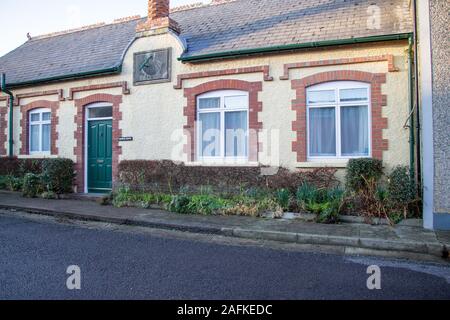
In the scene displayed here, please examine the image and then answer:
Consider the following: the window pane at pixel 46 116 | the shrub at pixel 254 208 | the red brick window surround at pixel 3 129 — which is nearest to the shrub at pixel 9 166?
the red brick window surround at pixel 3 129

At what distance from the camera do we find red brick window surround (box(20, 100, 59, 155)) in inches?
451

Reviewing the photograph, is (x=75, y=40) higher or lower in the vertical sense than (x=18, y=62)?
higher

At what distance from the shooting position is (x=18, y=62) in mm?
13953

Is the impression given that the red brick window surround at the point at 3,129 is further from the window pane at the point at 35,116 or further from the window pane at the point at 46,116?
the window pane at the point at 46,116

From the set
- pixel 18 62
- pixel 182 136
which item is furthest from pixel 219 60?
pixel 18 62

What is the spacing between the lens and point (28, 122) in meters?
12.2

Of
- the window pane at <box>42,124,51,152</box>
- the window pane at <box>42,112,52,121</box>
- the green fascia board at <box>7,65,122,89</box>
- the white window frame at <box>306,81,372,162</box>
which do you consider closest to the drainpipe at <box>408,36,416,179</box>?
the white window frame at <box>306,81,372,162</box>

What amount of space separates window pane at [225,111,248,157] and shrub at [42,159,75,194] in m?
5.12

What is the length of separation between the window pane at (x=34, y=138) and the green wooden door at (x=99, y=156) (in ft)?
8.18

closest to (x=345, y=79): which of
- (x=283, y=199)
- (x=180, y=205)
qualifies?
(x=283, y=199)

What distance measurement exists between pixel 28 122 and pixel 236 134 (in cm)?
788

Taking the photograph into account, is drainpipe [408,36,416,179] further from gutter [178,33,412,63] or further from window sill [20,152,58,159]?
window sill [20,152,58,159]

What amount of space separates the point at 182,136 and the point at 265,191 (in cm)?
292

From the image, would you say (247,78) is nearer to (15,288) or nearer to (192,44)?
(192,44)
